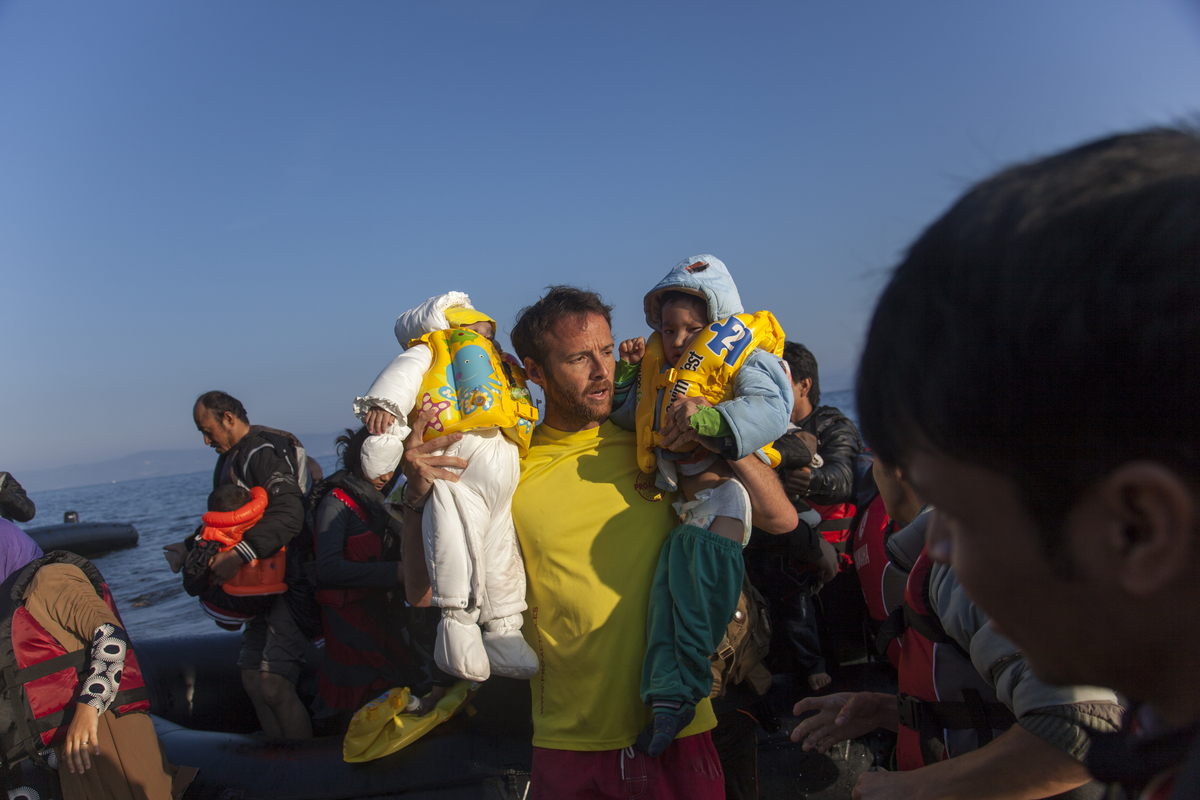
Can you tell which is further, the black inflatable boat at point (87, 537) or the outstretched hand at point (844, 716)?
the black inflatable boat at point (87, 537)

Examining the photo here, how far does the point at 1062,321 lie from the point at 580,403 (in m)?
2.12

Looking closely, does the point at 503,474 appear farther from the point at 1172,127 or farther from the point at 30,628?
the point at 30,628

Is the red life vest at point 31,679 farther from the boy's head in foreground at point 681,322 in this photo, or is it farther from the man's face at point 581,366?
the boy's head in foreground at point 681,322

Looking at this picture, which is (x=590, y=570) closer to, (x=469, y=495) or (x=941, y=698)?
(x=469, y=495)

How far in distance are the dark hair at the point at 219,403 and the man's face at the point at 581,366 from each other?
12.0 ft

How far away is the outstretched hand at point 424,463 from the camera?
2.42 meters

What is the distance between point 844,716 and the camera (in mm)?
1846

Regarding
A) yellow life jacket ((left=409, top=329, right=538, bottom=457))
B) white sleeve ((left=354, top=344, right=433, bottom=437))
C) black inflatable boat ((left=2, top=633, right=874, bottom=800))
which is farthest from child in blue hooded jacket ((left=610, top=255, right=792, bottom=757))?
black inflatable boat ((left=2, top=633, right=874, bottom=800))

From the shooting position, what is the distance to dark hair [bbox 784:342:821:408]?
4.64 metres

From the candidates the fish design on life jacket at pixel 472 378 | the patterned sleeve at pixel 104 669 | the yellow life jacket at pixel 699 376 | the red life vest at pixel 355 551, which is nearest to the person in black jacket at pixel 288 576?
the red life vest at pixel 355 551

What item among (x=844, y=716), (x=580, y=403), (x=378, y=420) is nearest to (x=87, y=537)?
(x=378, y=420)

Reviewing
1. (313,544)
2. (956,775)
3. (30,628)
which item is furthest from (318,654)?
(956,775)

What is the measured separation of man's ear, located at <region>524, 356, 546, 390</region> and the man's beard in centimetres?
4

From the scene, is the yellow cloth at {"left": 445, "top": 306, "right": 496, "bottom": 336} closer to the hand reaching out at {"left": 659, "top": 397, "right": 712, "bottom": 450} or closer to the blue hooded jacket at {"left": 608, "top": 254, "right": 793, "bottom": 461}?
the blue hooded jacket at {"left": 608, "top": 254, "right": 793, "bottom": 461}
